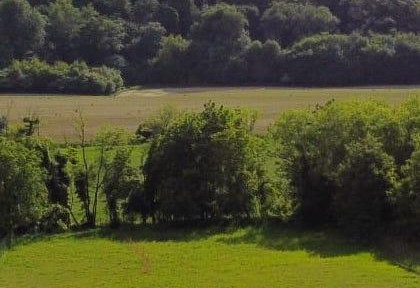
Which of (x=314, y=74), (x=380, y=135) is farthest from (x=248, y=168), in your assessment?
(x=314, y=74)

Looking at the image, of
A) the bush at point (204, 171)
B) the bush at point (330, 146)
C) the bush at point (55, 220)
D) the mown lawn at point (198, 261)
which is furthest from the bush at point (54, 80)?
the mown lawn at point (198, 261)

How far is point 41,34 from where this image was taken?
418 ft

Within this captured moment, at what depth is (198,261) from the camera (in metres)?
45.2

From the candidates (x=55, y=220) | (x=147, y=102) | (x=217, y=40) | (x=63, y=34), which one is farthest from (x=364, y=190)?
(x=63, y=34)

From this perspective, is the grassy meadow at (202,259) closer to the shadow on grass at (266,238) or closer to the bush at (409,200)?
the shadow on grass at (266,238)

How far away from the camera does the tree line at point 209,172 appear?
5184 cm

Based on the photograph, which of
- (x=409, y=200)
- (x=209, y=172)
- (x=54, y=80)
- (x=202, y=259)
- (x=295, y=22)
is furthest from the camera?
(x=295, y=22)

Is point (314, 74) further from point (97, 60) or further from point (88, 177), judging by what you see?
point (88, 177)

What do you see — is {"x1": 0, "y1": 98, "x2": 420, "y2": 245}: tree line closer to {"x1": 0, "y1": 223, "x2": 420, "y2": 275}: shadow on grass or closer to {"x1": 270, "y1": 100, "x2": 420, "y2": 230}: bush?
{"x1": 270, "y1": 100, "x2": 420, "y2": 230}: bush

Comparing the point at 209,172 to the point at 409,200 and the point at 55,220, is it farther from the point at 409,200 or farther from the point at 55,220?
the point at 409,200

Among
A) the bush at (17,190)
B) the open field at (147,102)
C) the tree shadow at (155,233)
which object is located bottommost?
the tree shadow at (155,233)

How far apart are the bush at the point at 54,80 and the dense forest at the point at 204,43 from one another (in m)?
0.13

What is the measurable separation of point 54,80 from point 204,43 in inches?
1120

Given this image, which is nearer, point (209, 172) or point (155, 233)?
point (155, 233)
